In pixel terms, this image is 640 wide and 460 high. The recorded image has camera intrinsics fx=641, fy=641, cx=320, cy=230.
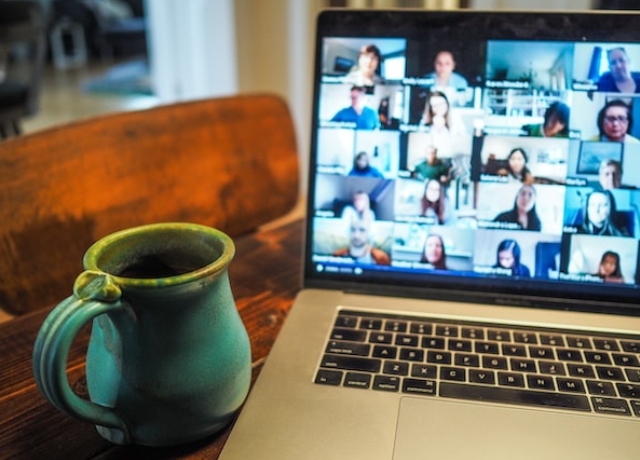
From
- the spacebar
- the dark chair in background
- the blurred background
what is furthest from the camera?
the dark chair in background

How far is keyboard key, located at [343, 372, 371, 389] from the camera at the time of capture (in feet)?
1.65

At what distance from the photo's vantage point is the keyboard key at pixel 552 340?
551mm

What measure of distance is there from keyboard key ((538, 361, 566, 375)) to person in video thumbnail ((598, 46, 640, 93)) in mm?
254

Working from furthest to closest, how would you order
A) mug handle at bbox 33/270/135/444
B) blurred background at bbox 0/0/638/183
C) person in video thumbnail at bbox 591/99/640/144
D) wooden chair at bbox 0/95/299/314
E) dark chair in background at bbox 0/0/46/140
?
dark chair in background at bbox 0/0/46/140
blurred background at bbox 0/0/638/183
wooden chair at bbox 0/95/299/314
person in video thumbnail at bbox 591/99/640/144
mug handle at bbox 33/270/135/444

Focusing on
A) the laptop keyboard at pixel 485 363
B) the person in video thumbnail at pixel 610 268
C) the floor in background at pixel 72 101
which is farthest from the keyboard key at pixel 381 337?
the floor in background at pixel 72 101

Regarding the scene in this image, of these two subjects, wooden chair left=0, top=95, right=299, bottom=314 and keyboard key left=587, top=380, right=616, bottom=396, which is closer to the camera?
keyboard key left=587, top=380, right=616, bottom=396

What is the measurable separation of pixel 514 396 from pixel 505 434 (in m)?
0.04

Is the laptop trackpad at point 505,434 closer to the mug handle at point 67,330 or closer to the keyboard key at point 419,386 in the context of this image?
the keyboard key at point 419,386

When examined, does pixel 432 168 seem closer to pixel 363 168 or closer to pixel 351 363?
pixel 363 168

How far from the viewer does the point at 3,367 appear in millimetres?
563

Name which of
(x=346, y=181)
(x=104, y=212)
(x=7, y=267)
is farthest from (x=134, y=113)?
(x=346, y=181)

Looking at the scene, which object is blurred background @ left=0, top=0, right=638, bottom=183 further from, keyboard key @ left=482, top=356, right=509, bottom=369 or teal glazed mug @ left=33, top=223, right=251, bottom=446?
teal glazed mug @ left=33, top=223, right=251, bottom=446

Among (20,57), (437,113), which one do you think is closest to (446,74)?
(437,113)

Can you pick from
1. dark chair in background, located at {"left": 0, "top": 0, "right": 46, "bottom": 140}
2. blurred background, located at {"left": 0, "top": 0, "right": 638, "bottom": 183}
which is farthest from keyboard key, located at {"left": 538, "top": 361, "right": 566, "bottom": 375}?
dark chair in background, located at {"left": 0, "top": 0, "right": 46, "bottom": 140}
